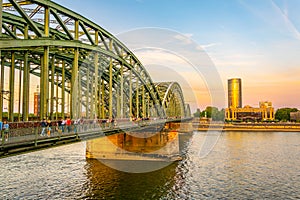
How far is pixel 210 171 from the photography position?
3069 centimetres

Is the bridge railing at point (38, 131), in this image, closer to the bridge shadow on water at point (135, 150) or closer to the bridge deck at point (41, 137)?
the bridge deck at point (41, 137)

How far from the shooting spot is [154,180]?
2733 centimetres

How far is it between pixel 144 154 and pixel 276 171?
51.7 feet

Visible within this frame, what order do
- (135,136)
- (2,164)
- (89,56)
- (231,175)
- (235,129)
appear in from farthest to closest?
(235,129)
(135,136)
(89,56)
(2,164)
(231,175)

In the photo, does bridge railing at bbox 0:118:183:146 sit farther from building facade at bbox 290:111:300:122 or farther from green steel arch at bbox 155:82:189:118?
building facade at bbox 290:111:300:122

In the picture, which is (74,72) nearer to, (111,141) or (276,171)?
(111,141)

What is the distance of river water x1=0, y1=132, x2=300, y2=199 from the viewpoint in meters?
22.3

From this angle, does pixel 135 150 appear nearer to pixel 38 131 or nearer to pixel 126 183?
pixel 126 183

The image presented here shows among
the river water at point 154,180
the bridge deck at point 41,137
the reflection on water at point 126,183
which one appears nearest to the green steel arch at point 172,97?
the river water at point 154,180

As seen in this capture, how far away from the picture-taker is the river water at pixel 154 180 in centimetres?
2231

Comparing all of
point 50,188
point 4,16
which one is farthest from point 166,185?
point 4,16

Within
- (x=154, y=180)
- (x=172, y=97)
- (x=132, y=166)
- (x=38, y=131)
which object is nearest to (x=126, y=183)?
(x=154, y=180)

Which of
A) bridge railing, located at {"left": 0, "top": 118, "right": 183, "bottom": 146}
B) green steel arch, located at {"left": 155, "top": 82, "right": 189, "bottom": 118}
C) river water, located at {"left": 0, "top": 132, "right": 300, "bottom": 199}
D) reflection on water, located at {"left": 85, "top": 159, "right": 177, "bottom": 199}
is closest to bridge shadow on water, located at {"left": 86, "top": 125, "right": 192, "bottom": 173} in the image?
river water, located at {"left": 0, "top": 132, "right": 300, "bottom": 199}

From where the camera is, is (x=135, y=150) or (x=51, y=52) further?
(x=135, y=150)
